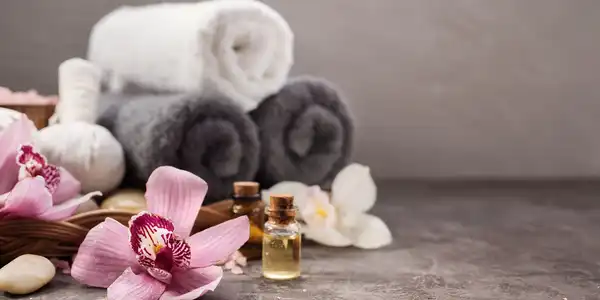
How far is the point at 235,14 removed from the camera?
95cm

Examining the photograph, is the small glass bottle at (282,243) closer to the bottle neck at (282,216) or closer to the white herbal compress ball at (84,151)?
the bottle neck at (282,216)

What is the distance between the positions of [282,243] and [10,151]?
12.4 inches

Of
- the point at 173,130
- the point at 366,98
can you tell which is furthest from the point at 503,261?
the point at 366,98

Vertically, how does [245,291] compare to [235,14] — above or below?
below

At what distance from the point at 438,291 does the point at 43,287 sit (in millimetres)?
387

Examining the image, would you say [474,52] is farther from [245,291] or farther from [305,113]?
[245,291]

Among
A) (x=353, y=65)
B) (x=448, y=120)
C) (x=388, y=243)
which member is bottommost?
(x=388, y=243)

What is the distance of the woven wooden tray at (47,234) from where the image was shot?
0.73 m

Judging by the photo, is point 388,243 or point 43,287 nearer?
point 43,287

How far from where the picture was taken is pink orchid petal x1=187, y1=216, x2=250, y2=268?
69 centimetres

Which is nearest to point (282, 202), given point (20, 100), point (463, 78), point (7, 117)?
point (7, 117)

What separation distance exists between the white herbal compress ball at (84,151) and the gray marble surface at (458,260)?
178 millimetres

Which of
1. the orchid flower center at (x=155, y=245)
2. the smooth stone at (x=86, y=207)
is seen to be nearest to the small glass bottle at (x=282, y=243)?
the orchid flower center at (x=155, y=245)

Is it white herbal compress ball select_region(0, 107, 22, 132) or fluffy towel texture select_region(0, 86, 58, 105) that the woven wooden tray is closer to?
white herbal compress ball select_region(0, 107, 22, 132)
